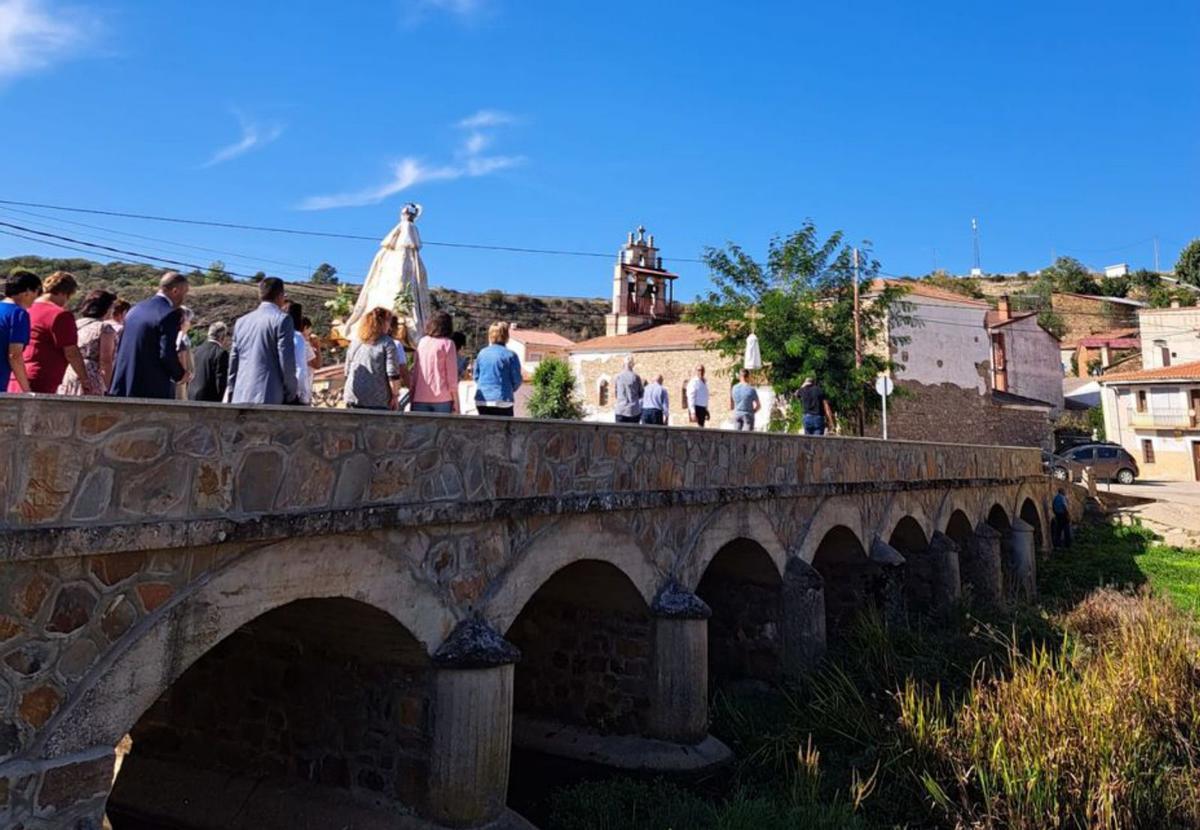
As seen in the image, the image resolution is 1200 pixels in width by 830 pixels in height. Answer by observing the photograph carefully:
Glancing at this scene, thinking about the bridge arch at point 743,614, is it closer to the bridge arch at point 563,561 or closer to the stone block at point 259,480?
the bridge arch at point 563,561

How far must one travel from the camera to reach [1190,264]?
5641 cm

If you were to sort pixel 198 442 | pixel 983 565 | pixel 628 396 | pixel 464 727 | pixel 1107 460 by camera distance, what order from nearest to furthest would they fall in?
pixel 198 442 < pixel 464 727 < pixel 628 396 < pixel 983 565 < pixel 1107 460

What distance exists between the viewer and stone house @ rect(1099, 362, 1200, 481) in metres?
33.6

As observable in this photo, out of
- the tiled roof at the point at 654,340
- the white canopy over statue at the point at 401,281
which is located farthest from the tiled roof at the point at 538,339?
the white canopy over statue at the point at 401,281

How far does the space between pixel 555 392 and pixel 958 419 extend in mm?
14642

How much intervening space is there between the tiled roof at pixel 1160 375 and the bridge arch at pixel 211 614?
36485 mm

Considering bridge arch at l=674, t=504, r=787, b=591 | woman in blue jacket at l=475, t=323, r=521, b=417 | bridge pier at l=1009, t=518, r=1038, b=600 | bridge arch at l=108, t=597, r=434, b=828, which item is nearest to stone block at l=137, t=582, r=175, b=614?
bridge arch at l=108, t=597, r=434, b=828

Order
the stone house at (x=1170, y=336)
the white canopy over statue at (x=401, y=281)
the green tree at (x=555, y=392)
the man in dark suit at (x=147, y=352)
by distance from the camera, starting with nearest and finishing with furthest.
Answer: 1. the man in dark suit at (x=147, y=352)
2. the white canopy over statue at (x=401, y=281)
3. the green tree at (x=555, y=392)
4. the stone house at (x=1170, y=336)

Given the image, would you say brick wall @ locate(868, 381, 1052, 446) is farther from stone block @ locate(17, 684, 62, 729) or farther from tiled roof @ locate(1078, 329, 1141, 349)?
stone block @ locate(17, 684, 62, 729)

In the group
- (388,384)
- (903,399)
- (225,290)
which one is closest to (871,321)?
(903,399)

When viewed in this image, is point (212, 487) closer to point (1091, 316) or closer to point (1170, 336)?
point (1170, 336)

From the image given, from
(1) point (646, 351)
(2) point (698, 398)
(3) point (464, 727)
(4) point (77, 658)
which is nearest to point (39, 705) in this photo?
(4) point (77, 658)

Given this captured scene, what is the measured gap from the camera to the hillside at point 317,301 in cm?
4481

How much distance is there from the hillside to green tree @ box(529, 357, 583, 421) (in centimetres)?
431
